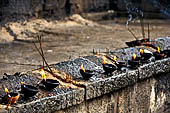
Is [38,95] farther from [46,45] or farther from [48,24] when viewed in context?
[48,24]

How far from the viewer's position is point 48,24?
26.8 feet

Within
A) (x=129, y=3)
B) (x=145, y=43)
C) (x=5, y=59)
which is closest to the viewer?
(x=145, y=43)

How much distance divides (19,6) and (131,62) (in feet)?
16.1

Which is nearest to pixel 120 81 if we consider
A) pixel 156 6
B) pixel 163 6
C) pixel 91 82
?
pixel 91 82

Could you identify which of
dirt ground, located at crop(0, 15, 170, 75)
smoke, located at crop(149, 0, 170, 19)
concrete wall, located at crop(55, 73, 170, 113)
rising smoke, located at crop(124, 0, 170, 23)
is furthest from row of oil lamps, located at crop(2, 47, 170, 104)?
smoke, located at crop(149, 0, 170, 19)

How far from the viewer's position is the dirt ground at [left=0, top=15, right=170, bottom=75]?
5109 mm

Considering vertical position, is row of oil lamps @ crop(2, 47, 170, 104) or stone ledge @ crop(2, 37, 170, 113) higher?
row of oil lamps @ crop(2, 47, 170, 104)

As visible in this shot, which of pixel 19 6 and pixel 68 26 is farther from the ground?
pixel 19 6

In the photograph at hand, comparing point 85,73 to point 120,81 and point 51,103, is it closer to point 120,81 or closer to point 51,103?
point 120,81

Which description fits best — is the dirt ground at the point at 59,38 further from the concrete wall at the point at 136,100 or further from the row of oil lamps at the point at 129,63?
the concrete wall at the point at 136,100

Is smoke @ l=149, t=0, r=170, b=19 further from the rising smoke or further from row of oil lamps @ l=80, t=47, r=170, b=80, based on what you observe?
row of oil lamps @ l=80, t=47, r=170, b=80

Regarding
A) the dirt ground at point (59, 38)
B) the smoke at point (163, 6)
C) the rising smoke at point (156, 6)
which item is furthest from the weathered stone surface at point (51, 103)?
the smoke at point (163, 6)

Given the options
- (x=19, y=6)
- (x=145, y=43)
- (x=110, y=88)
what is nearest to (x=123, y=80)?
(x=110, y=88)

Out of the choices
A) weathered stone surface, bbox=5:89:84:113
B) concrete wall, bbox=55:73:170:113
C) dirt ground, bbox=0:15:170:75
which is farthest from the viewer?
dirt ground, bbox=0:15:170:75
